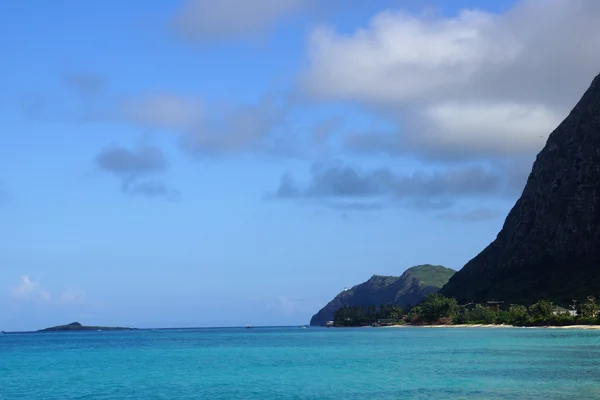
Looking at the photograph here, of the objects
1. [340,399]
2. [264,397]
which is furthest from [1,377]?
[340,399]

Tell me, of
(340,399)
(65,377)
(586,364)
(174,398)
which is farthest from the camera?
(65,377)

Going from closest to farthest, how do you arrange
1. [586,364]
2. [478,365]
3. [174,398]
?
[174,398] → [586,364] → [478,365]

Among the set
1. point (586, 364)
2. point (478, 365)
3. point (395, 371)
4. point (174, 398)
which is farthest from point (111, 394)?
point (586, 364)

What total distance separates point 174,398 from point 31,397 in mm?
20649

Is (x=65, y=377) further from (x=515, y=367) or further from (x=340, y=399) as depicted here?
(x=515, y=367)

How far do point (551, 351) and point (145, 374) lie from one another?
73.5 m

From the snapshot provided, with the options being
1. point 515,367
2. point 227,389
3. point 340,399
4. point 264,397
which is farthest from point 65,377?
point 515,367

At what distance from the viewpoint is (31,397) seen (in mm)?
86812

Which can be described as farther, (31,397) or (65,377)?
(65,377)

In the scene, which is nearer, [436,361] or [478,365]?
[478,365]

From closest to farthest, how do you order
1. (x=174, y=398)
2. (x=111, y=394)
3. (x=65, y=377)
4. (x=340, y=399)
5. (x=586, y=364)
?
(x=340, y=399), (x=174, y=398), (x=111, y=394), (x=586, y=364), (x=65, y=377)

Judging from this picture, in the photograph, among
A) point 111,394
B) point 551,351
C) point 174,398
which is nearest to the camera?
point 174,398

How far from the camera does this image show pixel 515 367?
332 feet

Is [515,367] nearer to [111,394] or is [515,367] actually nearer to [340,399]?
[340,399]
